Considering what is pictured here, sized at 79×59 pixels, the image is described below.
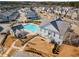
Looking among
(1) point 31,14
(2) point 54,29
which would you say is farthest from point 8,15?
(2) point 54,29

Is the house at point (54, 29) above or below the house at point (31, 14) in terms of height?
below

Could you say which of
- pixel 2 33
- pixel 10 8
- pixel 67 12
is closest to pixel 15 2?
pixel 10 8

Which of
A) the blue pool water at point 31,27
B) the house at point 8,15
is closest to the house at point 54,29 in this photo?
the blue pool water at point 31,27

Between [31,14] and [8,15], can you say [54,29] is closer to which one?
[31,14]

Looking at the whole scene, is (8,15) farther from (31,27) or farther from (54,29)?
(54,29)

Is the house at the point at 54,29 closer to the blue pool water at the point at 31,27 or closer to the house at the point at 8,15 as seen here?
the blue pool water at the point at 31,27

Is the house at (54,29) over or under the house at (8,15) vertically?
under

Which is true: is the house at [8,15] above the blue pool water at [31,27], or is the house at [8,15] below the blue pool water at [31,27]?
above

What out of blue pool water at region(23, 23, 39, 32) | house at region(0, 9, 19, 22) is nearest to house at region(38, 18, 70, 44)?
blue pool water at region(23, 23, 39, 32)
